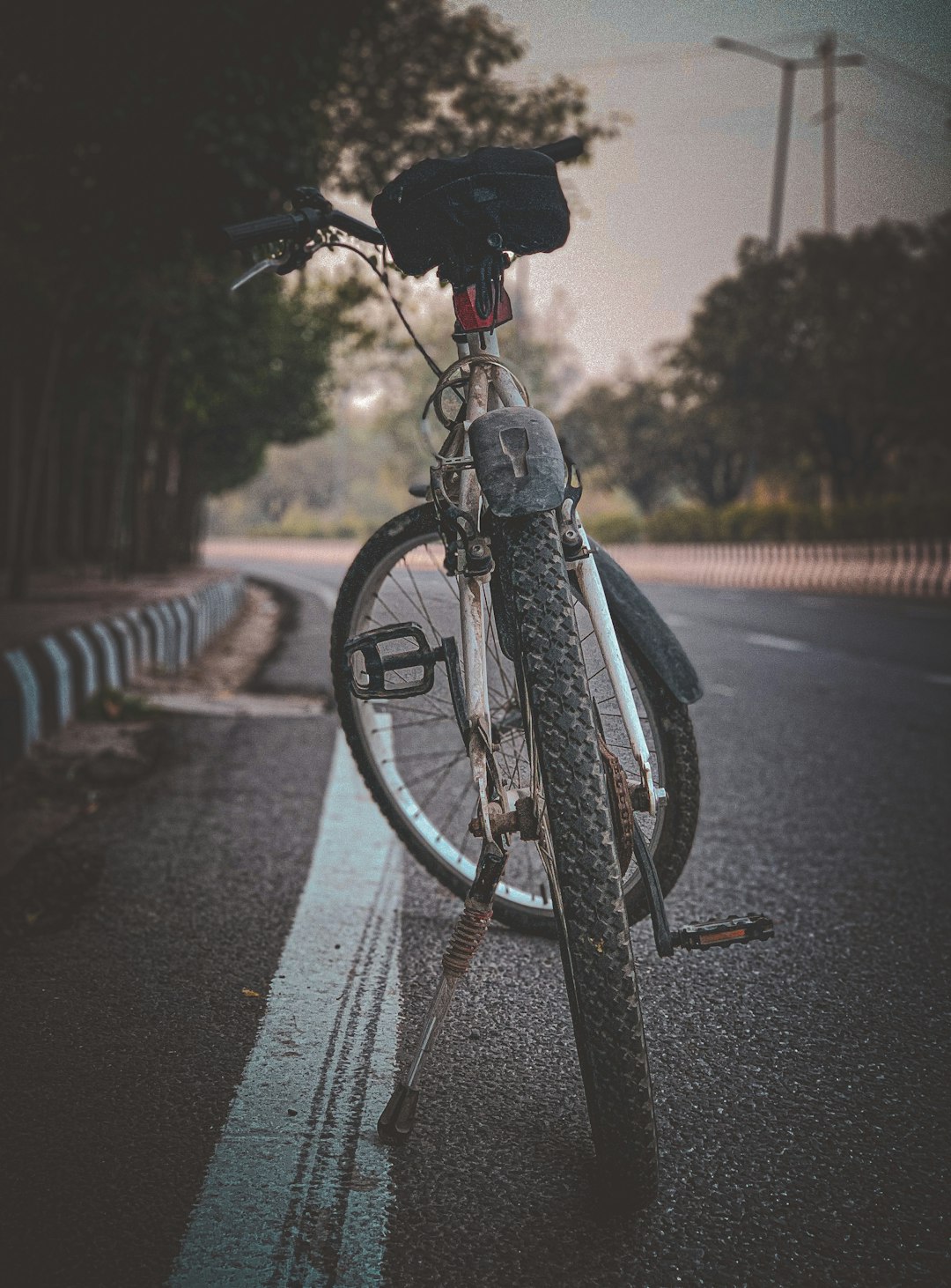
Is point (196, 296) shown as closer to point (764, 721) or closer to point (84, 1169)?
point (764, 721)

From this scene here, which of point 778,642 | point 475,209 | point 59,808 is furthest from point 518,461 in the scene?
point 778,642

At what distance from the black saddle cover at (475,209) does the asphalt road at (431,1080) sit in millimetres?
1530

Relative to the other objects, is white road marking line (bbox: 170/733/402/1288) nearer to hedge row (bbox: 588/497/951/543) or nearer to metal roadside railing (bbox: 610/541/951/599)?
metal roadside railing (bbox: 610/541/951/599)

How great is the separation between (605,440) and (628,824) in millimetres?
66158

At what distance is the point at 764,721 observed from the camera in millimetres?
7020

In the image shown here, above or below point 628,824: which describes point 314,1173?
below

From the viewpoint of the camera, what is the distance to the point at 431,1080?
7.37 ft

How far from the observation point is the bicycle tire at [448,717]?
2650 mm

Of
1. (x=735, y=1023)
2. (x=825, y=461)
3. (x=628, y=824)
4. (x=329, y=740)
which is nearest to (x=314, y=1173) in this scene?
(x=628, y=824)

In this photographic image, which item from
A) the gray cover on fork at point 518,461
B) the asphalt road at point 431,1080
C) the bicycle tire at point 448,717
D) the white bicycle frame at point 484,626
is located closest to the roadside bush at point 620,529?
the asphalt road at point 431,1080

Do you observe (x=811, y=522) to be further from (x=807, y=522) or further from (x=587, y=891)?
(x=587, y=891)

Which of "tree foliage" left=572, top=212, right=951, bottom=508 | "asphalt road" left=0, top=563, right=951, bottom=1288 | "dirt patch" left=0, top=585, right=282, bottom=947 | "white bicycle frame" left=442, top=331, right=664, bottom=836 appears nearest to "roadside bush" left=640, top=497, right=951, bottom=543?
"tree foliage" left=572, top=212, right=951, bottom=508

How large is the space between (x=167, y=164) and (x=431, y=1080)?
7853 millimetres

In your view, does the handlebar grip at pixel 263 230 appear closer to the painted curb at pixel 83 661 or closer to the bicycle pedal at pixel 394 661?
the bicycle pedal at pixel 394 661
